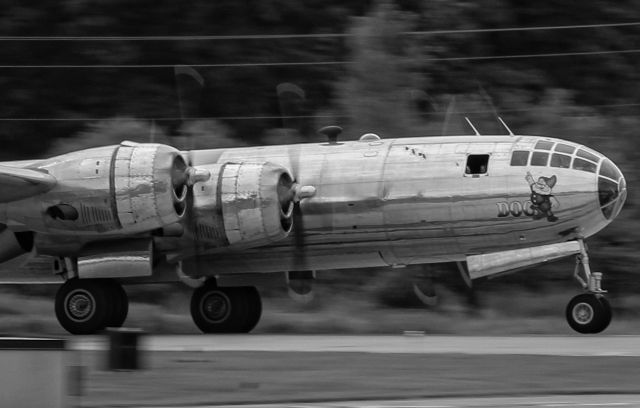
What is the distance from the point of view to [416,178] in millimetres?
20172


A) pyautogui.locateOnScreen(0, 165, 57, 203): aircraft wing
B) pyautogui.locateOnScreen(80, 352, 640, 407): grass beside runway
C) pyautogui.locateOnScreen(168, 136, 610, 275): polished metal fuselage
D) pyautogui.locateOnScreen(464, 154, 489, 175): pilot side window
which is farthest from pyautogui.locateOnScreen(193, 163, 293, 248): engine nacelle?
pyautogui.locateOnScreen(80, 352, 640, 407): grass beside runway

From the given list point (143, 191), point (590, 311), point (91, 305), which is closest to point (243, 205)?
point (143, 191)

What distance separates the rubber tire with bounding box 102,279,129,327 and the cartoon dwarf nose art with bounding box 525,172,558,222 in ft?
22.8

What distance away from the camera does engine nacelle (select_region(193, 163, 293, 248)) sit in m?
20.0

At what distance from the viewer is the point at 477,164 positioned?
1998 centimetres

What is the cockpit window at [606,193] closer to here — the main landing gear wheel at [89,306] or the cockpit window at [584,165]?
the cockpit window at [584,165]

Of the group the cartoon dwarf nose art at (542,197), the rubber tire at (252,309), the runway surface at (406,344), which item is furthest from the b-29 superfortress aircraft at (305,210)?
the runway surface at (406,344)

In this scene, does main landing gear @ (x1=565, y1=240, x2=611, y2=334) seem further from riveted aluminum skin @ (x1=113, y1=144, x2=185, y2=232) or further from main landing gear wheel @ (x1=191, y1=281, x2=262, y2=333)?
riveted aluminum skin @ (x1=113, y1=144, x2=185, y2=232)

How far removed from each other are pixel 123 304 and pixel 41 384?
1140cm

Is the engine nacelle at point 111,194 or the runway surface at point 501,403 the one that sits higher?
the engine nacelle at point 111,194

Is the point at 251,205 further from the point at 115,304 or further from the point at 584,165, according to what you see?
the point at 584,165

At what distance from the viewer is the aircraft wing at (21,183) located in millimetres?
19547

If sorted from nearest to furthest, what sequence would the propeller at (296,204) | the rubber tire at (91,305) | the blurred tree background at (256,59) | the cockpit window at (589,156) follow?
the cockpit window at (589,156)
the rubber tire at (91,305)
the propeller at (296,204)
the blurred tree background at (256,59)

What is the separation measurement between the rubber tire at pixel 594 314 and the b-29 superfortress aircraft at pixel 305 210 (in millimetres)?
21
